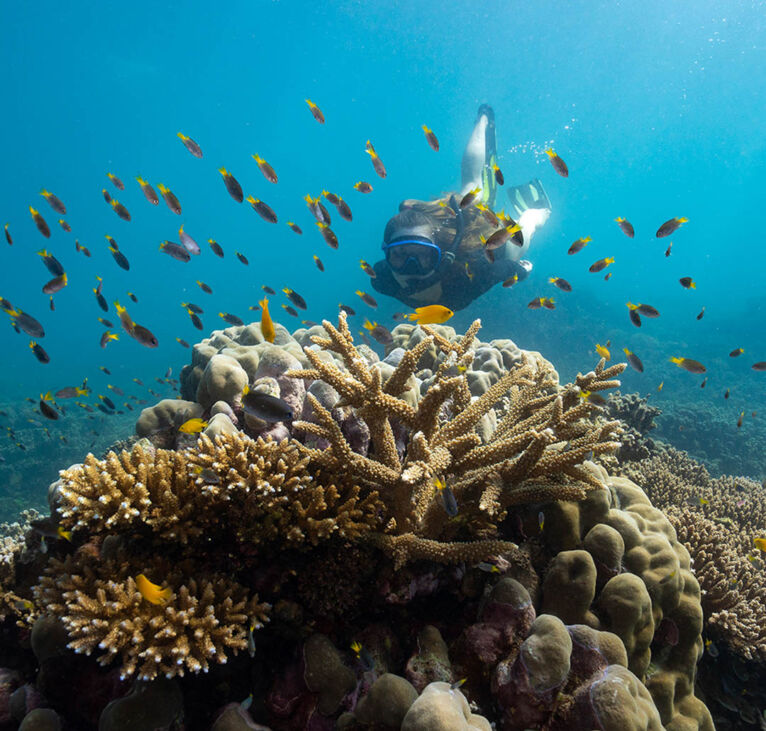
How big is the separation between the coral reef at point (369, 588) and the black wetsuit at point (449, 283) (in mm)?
6207

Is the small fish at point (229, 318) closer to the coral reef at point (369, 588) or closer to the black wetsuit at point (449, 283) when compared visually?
the coral reef at point (369, 588)

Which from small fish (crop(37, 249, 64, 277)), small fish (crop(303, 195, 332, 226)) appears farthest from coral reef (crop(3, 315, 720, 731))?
small fish (crop(37, 249, 64, 277))

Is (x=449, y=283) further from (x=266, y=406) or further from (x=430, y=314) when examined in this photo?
(x=266, y=406)

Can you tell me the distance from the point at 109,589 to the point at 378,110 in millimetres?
129572

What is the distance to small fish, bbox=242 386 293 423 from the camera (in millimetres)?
2508

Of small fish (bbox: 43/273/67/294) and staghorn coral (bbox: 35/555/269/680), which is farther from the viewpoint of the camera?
small fish (bbox: 43/273/67/294)

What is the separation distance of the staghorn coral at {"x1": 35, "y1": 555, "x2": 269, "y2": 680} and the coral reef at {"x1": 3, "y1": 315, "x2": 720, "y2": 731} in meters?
0.01

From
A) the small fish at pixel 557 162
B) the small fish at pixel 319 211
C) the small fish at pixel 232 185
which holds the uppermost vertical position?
the small fish at pixel 557 162

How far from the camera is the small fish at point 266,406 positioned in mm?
2508

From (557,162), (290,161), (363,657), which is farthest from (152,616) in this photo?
(290,161)

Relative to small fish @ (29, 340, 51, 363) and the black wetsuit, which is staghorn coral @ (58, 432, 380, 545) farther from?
the black wetsuit

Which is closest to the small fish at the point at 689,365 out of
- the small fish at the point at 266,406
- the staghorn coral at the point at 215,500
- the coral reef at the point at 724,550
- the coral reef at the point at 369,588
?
the coral reef at the point at 724,550

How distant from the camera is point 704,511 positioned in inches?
226

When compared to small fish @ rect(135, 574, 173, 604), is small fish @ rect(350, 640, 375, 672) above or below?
below
